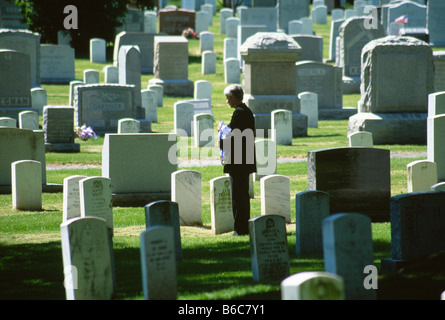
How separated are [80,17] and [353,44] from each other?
44.9 ft

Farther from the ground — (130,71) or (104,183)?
(130,71)

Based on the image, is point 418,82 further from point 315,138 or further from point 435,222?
point 435,222

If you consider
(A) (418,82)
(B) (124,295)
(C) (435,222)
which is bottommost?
(B) (124,295)

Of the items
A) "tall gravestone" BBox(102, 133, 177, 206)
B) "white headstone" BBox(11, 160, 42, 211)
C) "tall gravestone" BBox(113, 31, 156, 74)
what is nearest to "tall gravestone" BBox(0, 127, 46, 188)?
"white headstone" BBox(11, 160, 42, 211)

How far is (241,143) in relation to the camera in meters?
8.95

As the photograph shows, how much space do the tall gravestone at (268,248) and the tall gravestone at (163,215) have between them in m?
1.05

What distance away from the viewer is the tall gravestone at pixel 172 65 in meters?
26.8

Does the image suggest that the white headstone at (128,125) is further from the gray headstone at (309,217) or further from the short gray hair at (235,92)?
the gray headstone at (309,217)

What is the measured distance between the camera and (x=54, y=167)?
1499 centimetres

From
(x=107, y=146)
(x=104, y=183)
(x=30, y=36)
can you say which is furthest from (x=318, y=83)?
(x=104, y=183)

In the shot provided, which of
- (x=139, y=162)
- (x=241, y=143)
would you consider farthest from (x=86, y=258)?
(x=139, y=162)

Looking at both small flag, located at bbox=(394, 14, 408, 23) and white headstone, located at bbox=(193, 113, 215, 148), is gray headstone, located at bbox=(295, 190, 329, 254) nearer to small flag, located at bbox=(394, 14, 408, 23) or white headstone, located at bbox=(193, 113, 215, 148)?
white headstone, located at bbox=(193, 113, 215, 148)

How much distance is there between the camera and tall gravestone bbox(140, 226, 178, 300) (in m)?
5.82

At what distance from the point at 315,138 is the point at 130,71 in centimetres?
649
